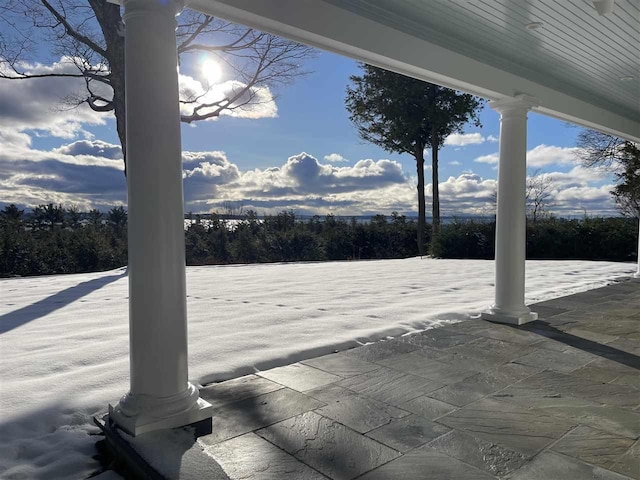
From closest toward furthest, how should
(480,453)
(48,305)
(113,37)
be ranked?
(480,453), (48,305), (113,37)

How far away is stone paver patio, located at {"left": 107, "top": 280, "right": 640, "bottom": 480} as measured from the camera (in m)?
1.98

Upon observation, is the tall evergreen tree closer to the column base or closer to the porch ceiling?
the column base

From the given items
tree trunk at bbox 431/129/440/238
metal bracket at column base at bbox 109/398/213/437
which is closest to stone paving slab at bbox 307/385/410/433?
metal bracket at column base at bbox 109/398/213/437

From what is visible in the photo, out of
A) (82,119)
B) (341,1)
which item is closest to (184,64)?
(82,119)

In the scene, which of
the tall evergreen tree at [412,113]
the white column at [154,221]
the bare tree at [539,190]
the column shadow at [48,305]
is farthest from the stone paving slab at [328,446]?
the bare tree at [539,190]

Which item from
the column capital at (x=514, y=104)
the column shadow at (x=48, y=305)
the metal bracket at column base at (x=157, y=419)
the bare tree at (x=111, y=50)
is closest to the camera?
the metal bracket at column base at (x=157, y=419)

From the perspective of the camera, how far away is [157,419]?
87.0 inches

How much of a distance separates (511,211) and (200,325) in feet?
11.0

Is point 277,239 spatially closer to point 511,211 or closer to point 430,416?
point 511,211

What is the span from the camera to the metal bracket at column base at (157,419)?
2157 mm

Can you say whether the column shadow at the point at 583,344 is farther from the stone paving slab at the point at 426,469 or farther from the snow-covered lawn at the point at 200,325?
the stone paving slab at the point at 426,469

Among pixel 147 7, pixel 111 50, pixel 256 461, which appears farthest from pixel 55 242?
pixel 256 461

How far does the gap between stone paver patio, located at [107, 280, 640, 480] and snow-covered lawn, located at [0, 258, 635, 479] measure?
1.51 feet

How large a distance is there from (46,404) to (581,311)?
5415mm
